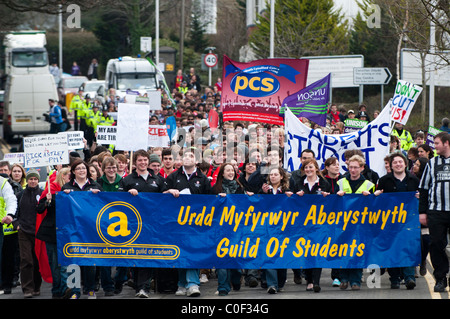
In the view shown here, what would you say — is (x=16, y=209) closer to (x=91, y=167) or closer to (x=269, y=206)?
(x=91, y=167)

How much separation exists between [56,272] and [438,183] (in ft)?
16.1

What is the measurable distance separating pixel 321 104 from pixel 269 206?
5.27 metres

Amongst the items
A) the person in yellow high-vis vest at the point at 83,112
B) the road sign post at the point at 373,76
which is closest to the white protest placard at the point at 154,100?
the person in yellow high-vis vest at the point at 83,112

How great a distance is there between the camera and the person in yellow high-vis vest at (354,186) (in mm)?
11258

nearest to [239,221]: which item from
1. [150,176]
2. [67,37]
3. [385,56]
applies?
[150,176]

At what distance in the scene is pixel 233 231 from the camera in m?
11.2

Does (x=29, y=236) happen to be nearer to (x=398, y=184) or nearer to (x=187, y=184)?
(x=187, y=184)

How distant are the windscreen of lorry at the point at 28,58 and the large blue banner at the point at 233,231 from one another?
29.4 m

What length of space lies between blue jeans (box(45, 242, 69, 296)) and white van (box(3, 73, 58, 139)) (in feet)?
69.9

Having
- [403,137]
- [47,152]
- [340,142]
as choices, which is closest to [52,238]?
[47,152]

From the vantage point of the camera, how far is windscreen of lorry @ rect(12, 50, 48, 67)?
39656 mm

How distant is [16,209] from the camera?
1167cm

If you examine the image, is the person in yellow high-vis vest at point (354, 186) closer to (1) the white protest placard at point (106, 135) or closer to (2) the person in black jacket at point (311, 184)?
(2) the person in black jacket at point (311, 184)

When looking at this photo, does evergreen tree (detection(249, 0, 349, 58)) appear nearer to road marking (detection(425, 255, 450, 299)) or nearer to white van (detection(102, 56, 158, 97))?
white van (detection(102, 56, 158, 97))
